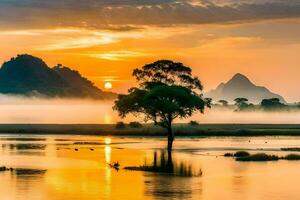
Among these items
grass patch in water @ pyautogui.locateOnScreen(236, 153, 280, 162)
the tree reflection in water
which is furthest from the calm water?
grass patch in water @ pyautogui.locateOnScreen(236, 153, 280, 162)

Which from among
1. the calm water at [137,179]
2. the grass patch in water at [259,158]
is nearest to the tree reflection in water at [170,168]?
the calm water at [137,179]

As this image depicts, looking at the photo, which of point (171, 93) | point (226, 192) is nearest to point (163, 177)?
point (226, 192)

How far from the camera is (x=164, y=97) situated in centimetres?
11231

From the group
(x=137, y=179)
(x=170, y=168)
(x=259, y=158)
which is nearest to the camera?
(x=137, y=179)

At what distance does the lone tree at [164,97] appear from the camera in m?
112

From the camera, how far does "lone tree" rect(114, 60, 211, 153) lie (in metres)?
112

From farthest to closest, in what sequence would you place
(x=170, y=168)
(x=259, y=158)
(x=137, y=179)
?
(x=259, y=158) → (x=170, y=168) → (x=137, y=179)

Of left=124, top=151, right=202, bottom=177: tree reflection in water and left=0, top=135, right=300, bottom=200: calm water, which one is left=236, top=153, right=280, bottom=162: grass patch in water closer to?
left=0, top=135, right=300, bottom=200: calm water

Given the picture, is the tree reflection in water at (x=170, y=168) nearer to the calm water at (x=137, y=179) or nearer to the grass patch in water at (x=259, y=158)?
the calm water at (x=137, y=179)

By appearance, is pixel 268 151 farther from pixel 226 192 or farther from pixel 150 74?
pixel 226 192

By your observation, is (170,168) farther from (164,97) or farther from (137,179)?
(164,97)

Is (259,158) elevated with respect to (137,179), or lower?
elevated

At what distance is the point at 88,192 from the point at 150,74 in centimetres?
6987

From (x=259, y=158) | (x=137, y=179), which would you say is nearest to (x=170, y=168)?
(x=137, y=179)
